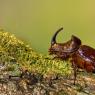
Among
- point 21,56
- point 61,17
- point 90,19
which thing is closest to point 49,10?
point 61,17

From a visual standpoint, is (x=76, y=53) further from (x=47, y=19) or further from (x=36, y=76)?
(x=47, y=19)

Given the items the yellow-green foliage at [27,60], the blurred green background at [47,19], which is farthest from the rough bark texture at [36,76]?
the blurred green background at [47,19]

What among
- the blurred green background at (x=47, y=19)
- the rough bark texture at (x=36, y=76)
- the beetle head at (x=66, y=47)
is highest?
the blurred green background at (x=47, y=19)

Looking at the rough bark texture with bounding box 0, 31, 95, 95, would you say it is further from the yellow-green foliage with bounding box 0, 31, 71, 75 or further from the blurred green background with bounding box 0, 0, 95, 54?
the blurred green background with bounding box 0, 0, 95, 54

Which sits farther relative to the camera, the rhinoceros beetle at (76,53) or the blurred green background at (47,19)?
the blurred green background at (47,19)

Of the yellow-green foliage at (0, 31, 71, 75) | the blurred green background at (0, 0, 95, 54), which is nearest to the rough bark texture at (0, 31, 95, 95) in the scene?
the yellow-green foliage at (0, 31, 71, 75)

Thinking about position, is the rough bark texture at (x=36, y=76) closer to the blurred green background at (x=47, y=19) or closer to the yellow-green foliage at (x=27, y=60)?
the yellow-green foliage at (x=27, y=60)
